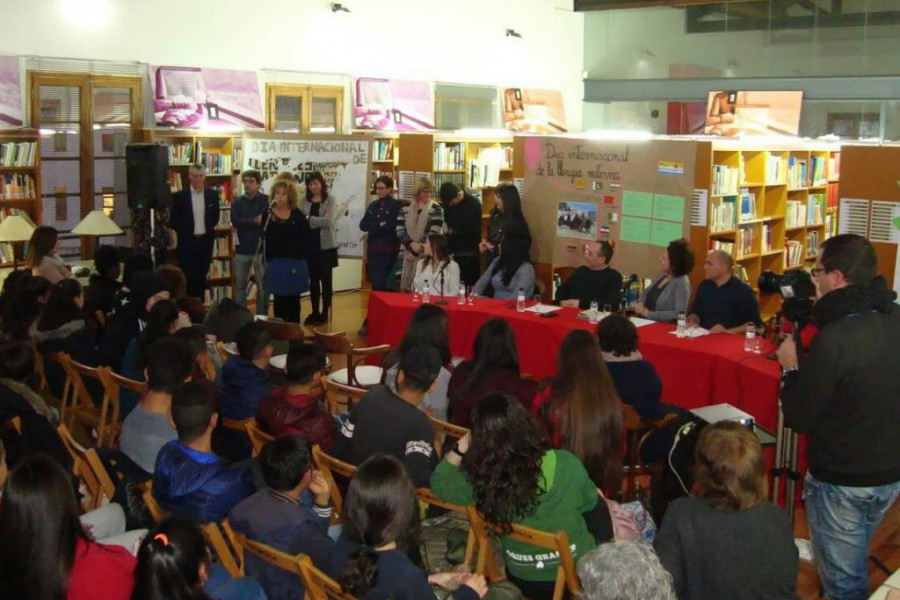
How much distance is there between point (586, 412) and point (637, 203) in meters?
4.58

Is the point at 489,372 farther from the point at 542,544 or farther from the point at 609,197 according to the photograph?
the point at 609,197

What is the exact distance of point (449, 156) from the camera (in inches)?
486

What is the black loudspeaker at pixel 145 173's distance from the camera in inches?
382

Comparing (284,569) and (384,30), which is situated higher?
(384,30)

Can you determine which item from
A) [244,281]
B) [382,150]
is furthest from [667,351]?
[382,150]

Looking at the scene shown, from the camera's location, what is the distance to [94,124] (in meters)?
10.2

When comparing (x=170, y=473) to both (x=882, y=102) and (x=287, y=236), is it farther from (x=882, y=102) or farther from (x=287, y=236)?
(x=882, y=102)

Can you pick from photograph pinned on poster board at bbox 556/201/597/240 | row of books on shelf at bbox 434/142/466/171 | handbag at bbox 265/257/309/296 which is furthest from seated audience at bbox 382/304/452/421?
row of books on shelf at bbox 434/142/466/171

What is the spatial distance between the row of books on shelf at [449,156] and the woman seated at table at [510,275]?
3768mm

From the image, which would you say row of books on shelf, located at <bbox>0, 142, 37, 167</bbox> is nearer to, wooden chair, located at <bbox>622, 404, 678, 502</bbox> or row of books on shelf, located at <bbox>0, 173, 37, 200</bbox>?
row of books on shelf, located at <bbox>0, 173, 37, 200</bbox>

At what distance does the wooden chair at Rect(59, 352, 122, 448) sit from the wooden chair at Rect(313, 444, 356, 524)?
1.93 metres

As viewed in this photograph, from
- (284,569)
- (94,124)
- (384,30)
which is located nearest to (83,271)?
(94,124)

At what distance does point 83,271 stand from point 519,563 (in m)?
6.97

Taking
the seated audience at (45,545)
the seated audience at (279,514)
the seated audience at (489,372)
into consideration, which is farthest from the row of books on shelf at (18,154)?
the seated audience at (45,545)
